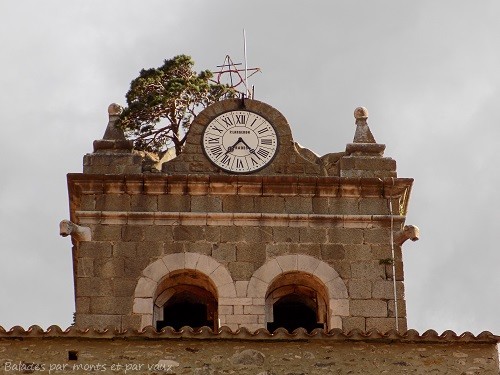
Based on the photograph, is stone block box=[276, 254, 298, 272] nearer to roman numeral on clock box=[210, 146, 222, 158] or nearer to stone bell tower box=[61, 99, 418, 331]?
stone bell tower box=[61, 99, 418, 331]

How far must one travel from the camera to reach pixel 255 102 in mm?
27047

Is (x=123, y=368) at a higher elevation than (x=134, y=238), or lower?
lower

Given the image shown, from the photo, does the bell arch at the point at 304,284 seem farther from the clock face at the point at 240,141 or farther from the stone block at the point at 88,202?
the stone block at the point at 88,202

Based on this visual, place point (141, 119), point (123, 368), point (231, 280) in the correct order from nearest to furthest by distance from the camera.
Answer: point (123, 368)
point (231, 280)
point (141, 119)

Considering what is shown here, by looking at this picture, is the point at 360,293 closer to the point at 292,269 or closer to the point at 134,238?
the point at 292,269

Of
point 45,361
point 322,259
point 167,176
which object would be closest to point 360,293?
point 322,259

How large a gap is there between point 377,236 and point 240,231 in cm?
182

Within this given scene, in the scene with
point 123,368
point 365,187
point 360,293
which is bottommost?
point 123,368

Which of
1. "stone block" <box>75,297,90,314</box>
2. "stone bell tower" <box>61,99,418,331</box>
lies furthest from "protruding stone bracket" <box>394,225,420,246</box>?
"stone block" <box>75,297,90,314</box>

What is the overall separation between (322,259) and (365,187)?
130 centimetres

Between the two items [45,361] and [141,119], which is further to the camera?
[141,119]

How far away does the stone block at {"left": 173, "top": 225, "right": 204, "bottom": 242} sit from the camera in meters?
25.9

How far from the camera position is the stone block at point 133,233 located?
84.9ft

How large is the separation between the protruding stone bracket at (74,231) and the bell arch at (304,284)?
2.28m
